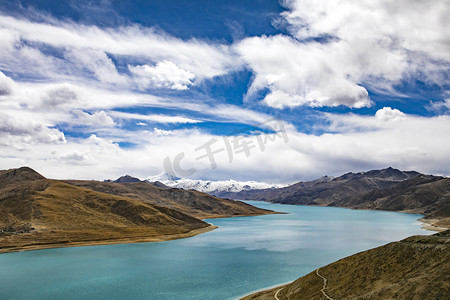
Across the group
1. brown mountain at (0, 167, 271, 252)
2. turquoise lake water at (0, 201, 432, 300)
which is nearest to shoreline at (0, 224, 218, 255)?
brown mountain at (0, 167, 271, 252)

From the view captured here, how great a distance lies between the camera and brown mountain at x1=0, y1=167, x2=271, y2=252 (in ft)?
328

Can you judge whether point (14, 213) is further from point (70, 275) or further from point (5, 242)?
point (70, 275)

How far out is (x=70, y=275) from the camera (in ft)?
196

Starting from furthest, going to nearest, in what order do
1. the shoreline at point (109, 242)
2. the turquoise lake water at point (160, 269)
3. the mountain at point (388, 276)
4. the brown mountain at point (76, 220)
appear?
1. the brown mountain at point (76, 220)
2. the shoreline at point (109, 242)
3. the turquoise lake water at point (160, 269)
4. the mountain at point (388, 276)

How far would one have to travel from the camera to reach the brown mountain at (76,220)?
10000 centimetres

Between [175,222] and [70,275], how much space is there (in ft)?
276

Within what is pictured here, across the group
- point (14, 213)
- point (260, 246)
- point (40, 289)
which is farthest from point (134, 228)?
point (40, 289)

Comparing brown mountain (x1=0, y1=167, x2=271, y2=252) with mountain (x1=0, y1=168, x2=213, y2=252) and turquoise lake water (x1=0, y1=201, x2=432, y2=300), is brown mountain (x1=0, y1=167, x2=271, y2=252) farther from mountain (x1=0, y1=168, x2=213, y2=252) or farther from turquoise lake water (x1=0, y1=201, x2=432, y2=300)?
turquoise lake water (x1=0, y1=201, x2=432, y2=300)

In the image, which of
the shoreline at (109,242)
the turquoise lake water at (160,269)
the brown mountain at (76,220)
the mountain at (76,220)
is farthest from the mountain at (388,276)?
the mountain at (76,220)

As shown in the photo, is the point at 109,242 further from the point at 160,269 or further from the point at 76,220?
the point at 160,269

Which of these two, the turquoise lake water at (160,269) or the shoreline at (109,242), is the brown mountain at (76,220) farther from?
the turquoise lake water at (160,269)

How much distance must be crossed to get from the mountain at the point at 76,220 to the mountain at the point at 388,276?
262ft

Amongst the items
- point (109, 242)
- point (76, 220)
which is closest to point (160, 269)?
point (109, 242)

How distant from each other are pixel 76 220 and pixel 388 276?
4562 inches
